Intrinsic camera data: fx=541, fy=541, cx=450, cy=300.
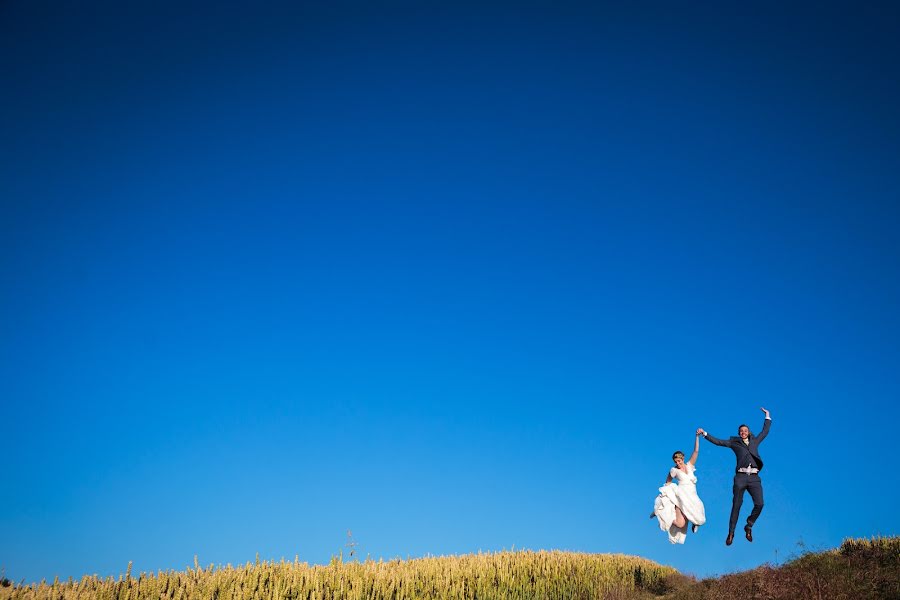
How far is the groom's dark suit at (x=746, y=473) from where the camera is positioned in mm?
14320

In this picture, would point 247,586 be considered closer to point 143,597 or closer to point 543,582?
point 143,597

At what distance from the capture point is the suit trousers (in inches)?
563

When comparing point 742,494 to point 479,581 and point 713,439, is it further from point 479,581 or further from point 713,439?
point 479,581

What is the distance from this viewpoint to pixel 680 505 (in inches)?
551

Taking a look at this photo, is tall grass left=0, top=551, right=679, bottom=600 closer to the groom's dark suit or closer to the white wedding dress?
the white wedding dress

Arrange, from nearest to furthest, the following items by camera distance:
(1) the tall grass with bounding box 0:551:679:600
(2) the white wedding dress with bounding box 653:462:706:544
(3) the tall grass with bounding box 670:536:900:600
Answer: (1) the tall grass with bounding box 0:551:679:600 < (3) the tall grass with bounding box 670:536:900:600 < (2) the white wedding dress with bounding box 653:462:706:544

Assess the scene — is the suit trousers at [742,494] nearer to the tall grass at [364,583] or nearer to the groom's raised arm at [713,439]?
the groom's raised arm at [713,439]

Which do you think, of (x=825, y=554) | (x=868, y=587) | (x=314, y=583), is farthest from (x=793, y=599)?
(x=314, y=583)

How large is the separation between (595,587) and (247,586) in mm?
13652

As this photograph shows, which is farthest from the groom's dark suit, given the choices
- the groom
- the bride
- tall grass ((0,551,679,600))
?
tall grass ((0,551,679,600))

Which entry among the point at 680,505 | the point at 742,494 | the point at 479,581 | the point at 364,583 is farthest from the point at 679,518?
the point at 364,583

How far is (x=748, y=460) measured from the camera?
14328 mm

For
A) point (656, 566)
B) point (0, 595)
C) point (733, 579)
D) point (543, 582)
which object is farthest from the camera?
point (656, 566)

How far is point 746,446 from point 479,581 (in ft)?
26.3
